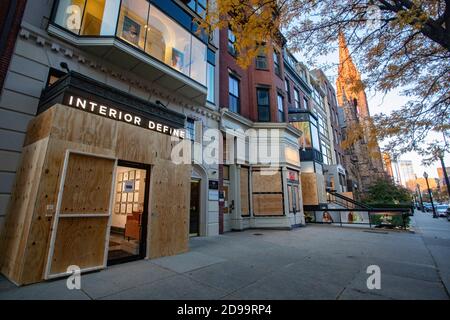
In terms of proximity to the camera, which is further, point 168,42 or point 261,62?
point 261,62

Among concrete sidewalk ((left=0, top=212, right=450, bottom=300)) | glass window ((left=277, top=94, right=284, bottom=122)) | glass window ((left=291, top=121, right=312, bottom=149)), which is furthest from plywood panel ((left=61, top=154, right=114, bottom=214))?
glass window ((left=291, top=121, right=312, bottom=149))

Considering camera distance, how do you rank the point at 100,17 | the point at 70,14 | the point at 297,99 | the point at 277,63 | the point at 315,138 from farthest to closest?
the point at 297,99, the point at 315,138, the point at 277,63, the point at 100,17, the point at 70,14

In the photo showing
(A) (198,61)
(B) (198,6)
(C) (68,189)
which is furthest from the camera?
(B) (198,6)

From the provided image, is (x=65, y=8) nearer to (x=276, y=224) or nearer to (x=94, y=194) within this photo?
(x=94, y=194)

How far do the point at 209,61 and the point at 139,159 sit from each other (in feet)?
28.7

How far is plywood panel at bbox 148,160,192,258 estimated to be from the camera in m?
6.68

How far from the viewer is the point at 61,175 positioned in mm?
4941

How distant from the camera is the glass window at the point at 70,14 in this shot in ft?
23.2

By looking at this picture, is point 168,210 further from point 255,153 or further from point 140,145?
point 255,153

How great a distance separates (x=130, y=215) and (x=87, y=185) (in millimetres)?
4660

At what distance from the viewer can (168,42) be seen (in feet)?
31.2

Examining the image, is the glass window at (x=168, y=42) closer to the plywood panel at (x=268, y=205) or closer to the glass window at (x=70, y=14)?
the glass window at (x=70, y=14)

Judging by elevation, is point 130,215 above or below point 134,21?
below

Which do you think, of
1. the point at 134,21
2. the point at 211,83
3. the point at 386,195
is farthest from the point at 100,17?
the point at 386,195
